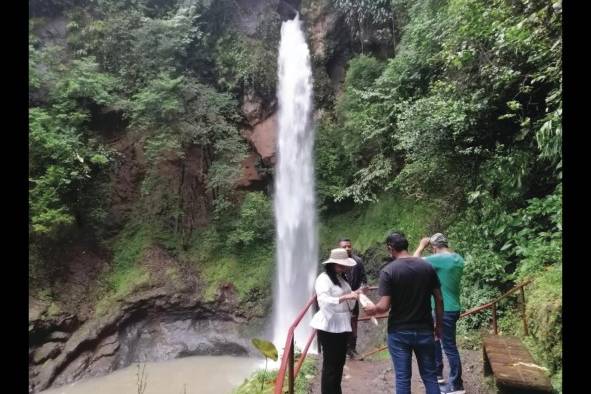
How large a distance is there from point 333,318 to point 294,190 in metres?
11.3

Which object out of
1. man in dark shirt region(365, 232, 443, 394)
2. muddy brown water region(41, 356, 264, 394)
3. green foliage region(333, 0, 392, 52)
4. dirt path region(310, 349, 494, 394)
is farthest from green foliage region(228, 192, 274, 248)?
man in dark shirt region(365, 232, 443, 394)

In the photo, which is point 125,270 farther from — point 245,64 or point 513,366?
point 513,366

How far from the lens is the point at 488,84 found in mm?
7652

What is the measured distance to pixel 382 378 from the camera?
210 inches

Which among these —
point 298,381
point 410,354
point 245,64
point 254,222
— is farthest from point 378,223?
point 410,354

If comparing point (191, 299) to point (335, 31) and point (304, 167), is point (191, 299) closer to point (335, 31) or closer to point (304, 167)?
point (304, 167)

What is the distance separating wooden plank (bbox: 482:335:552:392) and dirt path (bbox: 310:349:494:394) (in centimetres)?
55

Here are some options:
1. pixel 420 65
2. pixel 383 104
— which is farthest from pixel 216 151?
pixel 420 65

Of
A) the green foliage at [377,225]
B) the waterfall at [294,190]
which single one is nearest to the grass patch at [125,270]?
the waterfall at [294,190]

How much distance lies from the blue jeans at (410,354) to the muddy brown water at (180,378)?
7531mm

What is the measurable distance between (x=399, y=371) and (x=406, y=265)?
2.83 feet

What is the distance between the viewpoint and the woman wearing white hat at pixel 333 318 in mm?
3457

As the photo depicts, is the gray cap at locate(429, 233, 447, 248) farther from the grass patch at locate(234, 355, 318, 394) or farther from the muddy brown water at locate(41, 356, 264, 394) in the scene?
the muddy brown water at locate(41, 356, 264, 394)

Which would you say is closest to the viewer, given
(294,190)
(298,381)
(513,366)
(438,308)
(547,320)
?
(438,308)
